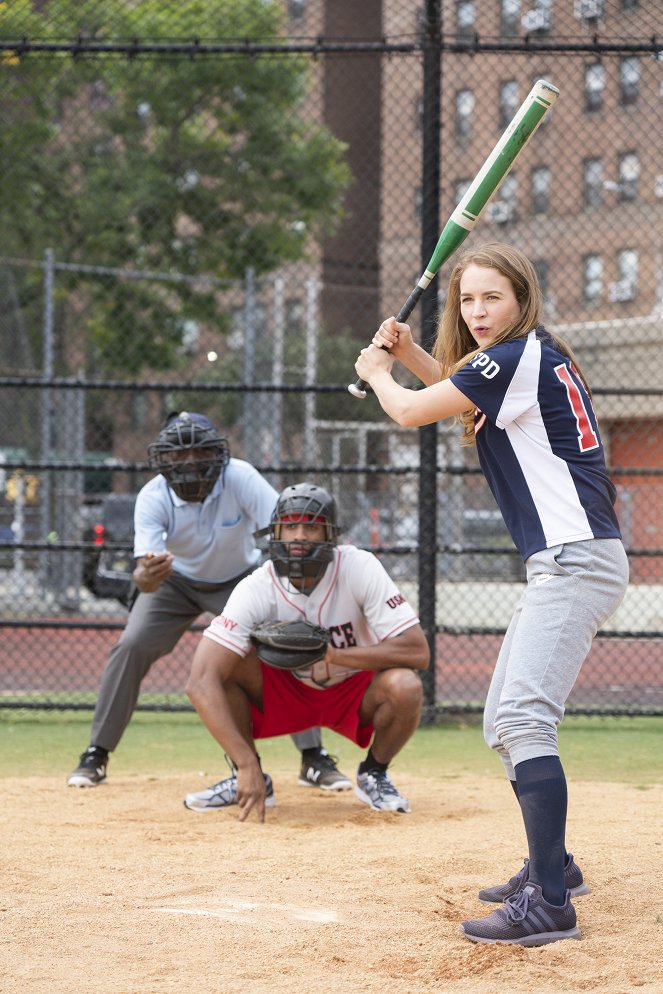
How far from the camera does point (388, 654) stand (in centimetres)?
471

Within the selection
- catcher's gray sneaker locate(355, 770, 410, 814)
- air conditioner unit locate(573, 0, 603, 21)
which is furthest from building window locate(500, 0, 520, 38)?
catcher's gray sneaker locate(355, 770, 410, 814)

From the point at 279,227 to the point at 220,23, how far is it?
9.02ft

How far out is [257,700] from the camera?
195 inches

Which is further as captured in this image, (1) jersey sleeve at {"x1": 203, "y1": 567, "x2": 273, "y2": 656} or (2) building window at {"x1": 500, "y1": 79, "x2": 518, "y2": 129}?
(2) building window at {"x1": 500, "y1": 79, "x2": 518, "y2": 129}

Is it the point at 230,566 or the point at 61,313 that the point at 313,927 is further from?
the point at 61,313

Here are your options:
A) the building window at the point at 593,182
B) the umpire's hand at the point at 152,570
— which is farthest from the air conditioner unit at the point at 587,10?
the building window at the point at 593,182

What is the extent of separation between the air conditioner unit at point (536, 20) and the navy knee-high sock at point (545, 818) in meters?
5.59

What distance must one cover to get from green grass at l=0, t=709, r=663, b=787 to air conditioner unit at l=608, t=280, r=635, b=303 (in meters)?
15.2

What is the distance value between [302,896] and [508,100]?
17.6 metres

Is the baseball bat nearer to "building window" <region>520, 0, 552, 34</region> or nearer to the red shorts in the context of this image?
the red shorts

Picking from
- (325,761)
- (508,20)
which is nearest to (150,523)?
(325,761)

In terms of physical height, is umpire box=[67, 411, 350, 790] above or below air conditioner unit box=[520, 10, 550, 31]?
below

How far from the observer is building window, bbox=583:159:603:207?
21150 mm

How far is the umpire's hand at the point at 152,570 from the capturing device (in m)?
5.14
